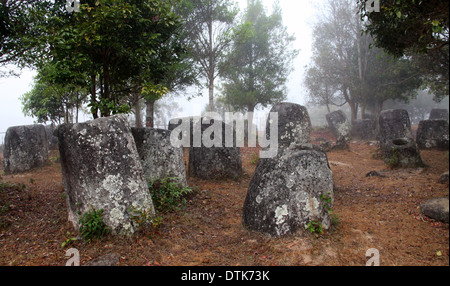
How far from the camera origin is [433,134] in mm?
11742

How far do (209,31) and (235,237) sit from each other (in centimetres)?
1532

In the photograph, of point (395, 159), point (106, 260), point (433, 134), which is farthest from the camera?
point (433, 134)

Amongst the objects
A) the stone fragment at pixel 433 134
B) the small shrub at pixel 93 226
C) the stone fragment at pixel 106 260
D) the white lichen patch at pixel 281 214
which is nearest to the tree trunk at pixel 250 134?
the stone fragment at pixel 433 134

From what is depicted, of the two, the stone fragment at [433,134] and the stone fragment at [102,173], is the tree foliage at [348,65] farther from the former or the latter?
the stone fragment at [102,173]

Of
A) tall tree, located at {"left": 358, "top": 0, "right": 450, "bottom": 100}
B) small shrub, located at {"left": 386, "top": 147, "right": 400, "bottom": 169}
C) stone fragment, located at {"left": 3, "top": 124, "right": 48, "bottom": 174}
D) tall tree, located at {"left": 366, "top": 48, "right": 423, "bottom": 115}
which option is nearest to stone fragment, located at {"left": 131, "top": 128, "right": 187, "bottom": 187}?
tall tree, located at {"left": 358, "top": 0, "right": 450, "bottom": 100}

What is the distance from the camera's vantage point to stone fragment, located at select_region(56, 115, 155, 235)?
4.18 meters

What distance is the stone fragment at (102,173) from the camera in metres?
4.18

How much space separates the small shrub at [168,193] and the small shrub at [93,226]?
1.30 m

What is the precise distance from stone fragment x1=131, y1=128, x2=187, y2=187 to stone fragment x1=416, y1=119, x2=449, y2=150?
36.8ft

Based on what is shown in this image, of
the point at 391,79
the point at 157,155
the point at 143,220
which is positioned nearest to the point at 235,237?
the point at 143,220

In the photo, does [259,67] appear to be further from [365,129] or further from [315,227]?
[315,227]
